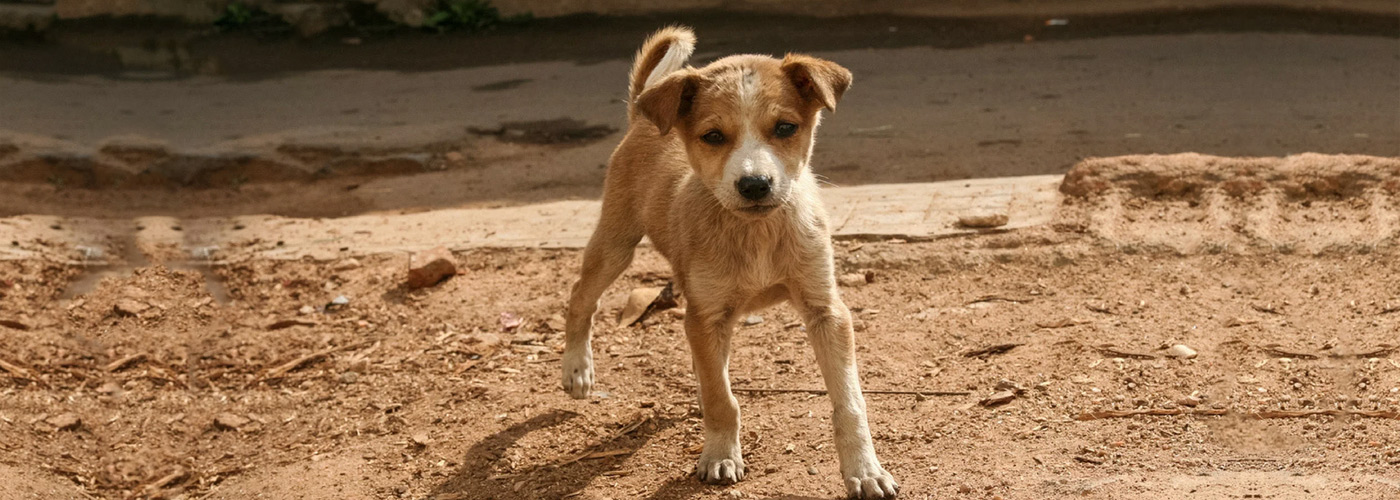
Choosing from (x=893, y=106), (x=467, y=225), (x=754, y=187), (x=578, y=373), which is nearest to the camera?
(x=754, y=187)

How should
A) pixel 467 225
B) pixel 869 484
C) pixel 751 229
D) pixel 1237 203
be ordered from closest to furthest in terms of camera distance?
pixel 869 484
pixel 751 229
pixel 1237 203
pixel 467 225

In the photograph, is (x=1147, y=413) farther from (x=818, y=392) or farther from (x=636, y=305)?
(x=636, y=305)

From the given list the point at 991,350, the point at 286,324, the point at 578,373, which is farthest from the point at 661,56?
the point at 286,324

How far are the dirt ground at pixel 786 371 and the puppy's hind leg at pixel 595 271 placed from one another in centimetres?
26

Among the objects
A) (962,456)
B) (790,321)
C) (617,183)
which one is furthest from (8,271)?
(962,456)

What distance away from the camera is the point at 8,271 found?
7.43 metres

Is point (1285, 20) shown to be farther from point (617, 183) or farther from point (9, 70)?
point (9, 70)

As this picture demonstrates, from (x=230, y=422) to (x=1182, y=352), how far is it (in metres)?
4.29

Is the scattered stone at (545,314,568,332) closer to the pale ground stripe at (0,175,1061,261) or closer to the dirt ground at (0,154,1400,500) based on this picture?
the dirt ground at (0,154,1400,500)

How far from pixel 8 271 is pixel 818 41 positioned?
770cm

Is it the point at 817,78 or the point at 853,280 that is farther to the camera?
the point at 853,280

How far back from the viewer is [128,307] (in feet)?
23.5

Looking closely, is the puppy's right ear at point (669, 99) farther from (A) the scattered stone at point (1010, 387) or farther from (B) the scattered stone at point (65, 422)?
(B) the scattered stone at point (65, 422)

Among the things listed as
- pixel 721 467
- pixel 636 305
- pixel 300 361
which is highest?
pixel 636 305
